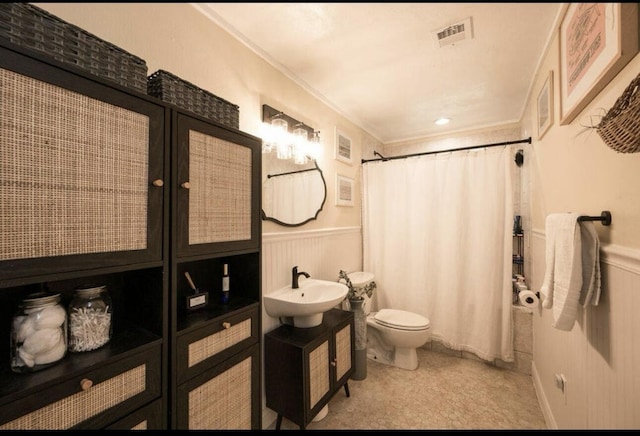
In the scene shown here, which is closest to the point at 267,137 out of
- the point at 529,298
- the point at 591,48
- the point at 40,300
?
the point at 40,300

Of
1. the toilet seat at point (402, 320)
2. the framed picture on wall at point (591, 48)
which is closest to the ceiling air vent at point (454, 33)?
the framed picture on wall at point (591, 48)

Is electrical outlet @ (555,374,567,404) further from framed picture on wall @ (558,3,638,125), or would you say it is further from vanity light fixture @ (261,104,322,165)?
vanity light fixture @ (261,104,322,165)

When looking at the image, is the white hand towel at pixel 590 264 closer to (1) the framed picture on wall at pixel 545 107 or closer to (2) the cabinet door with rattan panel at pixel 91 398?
(1) the framed picture on wall at pixel 545 107

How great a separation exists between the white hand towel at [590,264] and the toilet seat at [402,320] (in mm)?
1348

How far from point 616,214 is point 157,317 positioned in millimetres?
1661

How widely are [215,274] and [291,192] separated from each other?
84cm

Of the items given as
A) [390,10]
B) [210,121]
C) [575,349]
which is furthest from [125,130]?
[575,349]

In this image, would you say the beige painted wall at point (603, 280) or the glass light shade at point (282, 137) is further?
the glass light shade at point (282, 137)

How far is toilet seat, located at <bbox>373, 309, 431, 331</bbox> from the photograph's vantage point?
2.23 meters

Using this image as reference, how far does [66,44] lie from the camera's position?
755 millimetres

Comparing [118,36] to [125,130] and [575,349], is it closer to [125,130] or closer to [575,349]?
[125,130]

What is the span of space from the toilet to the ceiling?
1749mm

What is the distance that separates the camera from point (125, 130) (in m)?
0.83

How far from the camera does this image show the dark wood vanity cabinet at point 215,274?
97 centimetres
